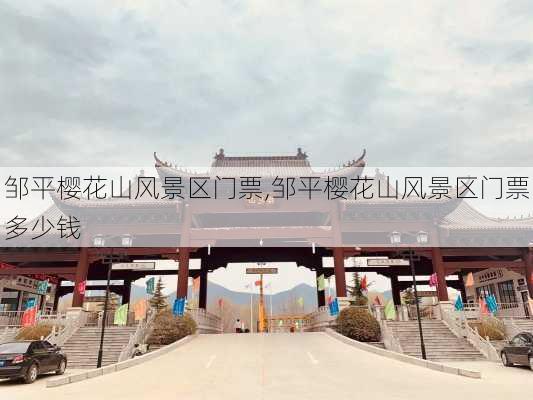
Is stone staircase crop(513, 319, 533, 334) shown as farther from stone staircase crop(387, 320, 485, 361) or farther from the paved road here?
the paved road

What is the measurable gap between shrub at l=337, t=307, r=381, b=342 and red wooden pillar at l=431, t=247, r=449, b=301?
5825mm

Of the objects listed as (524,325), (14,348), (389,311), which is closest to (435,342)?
(389,311)

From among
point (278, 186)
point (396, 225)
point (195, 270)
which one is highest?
point (278, 186)

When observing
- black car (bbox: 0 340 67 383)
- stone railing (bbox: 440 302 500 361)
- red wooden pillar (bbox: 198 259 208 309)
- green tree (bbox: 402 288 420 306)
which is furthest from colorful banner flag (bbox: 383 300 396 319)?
black car (bbox: 0 340 67 383)

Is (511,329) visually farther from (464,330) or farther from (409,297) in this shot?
(409,297)

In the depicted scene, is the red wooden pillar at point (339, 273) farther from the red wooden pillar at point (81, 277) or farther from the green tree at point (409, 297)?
the red wooden pillar at point (81, 277)

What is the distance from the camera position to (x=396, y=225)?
81.7ft

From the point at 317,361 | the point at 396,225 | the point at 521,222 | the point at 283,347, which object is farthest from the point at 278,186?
the point at 521,222

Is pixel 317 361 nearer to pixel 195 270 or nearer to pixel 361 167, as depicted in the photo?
pixel 361 167

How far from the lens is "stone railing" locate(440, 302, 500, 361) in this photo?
16.7 meters

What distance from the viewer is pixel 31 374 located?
11422mm

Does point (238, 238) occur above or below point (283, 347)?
above

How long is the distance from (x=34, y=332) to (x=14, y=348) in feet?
25.9

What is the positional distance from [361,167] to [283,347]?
13458 millimetres
